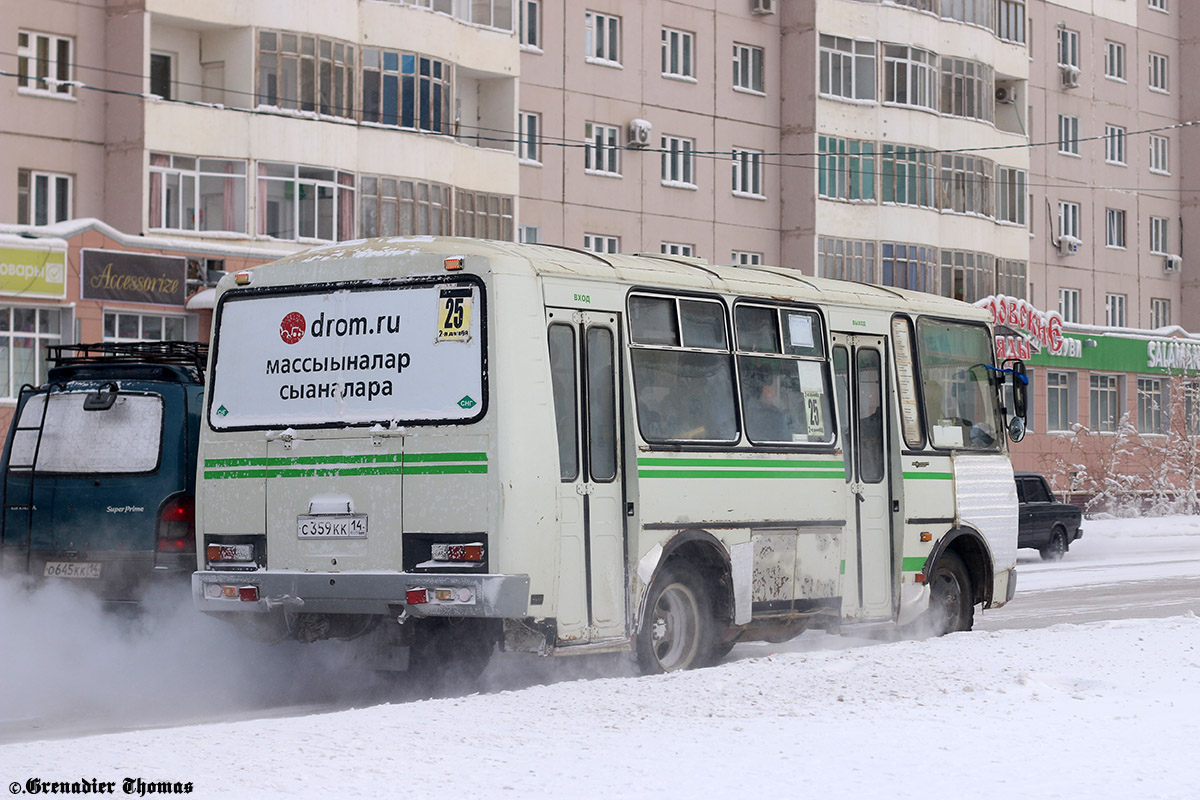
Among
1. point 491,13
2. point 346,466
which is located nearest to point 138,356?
point 346,466

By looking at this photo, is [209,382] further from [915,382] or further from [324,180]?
[324,180]

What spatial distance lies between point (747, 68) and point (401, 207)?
1587cm

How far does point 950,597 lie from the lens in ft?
53.0

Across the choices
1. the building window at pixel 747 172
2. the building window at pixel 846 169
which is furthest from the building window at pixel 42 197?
the building window at pixel 846 169

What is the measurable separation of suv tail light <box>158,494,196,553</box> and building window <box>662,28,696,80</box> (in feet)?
122

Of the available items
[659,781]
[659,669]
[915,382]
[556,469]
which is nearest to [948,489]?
[915,382]

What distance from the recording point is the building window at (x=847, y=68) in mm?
51656

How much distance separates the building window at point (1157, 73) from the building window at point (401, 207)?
3499 cm

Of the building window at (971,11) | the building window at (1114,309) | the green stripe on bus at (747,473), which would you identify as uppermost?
the building window at (971,11)

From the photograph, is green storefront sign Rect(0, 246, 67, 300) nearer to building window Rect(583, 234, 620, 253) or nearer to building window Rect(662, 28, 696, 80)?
building window Rect(583, 234, 620, 253)

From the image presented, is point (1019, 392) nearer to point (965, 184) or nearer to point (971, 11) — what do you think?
point (965, 184)

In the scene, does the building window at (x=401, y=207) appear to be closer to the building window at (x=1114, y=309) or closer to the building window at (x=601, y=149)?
the building window at (x=601, y=149)

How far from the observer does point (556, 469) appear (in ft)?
38.2

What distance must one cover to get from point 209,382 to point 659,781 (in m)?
5.91
